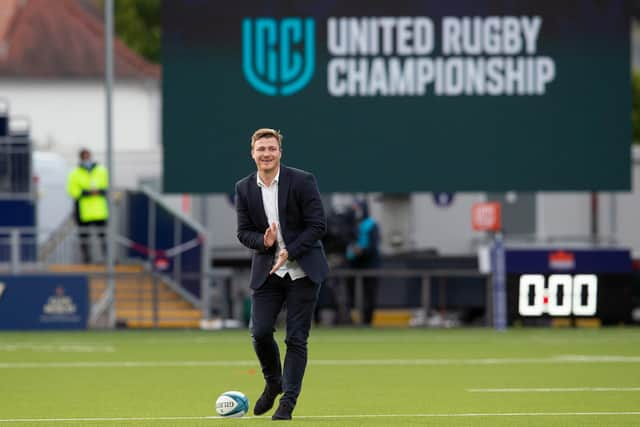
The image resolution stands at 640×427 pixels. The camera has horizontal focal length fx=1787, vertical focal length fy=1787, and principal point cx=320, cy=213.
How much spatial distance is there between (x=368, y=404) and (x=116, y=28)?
67970 millimetres

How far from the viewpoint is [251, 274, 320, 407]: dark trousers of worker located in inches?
446

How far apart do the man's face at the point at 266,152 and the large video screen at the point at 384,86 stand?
1250 cm

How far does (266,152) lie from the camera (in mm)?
11211

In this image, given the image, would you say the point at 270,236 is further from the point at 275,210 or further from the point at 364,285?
the point at 364,285

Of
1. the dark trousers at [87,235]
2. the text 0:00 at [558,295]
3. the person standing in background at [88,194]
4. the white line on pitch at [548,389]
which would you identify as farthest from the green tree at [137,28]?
the white line on pitch at [548,389]

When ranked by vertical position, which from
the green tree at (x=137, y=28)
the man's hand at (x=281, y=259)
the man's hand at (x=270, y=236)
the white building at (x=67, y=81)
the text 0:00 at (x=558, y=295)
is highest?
the green tree at (x=137, y=28)

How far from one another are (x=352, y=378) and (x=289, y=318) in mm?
4417

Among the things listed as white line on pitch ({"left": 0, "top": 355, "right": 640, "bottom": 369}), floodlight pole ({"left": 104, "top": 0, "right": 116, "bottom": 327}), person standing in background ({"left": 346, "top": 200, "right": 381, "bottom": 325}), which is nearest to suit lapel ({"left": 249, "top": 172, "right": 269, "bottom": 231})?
white line on pitch ({"left": 0, "top": 355, "right": 640, "bottom": 369})

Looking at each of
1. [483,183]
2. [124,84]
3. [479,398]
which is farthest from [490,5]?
[124,84]

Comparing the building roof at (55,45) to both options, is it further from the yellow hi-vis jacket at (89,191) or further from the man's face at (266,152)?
the man's face at (266,152)

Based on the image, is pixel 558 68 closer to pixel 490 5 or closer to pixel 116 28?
pixel 490 5

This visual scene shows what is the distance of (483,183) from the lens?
79.9 feet

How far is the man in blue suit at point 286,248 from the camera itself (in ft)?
37.1

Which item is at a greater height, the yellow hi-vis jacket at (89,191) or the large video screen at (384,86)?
the large video screen at (384,86)
